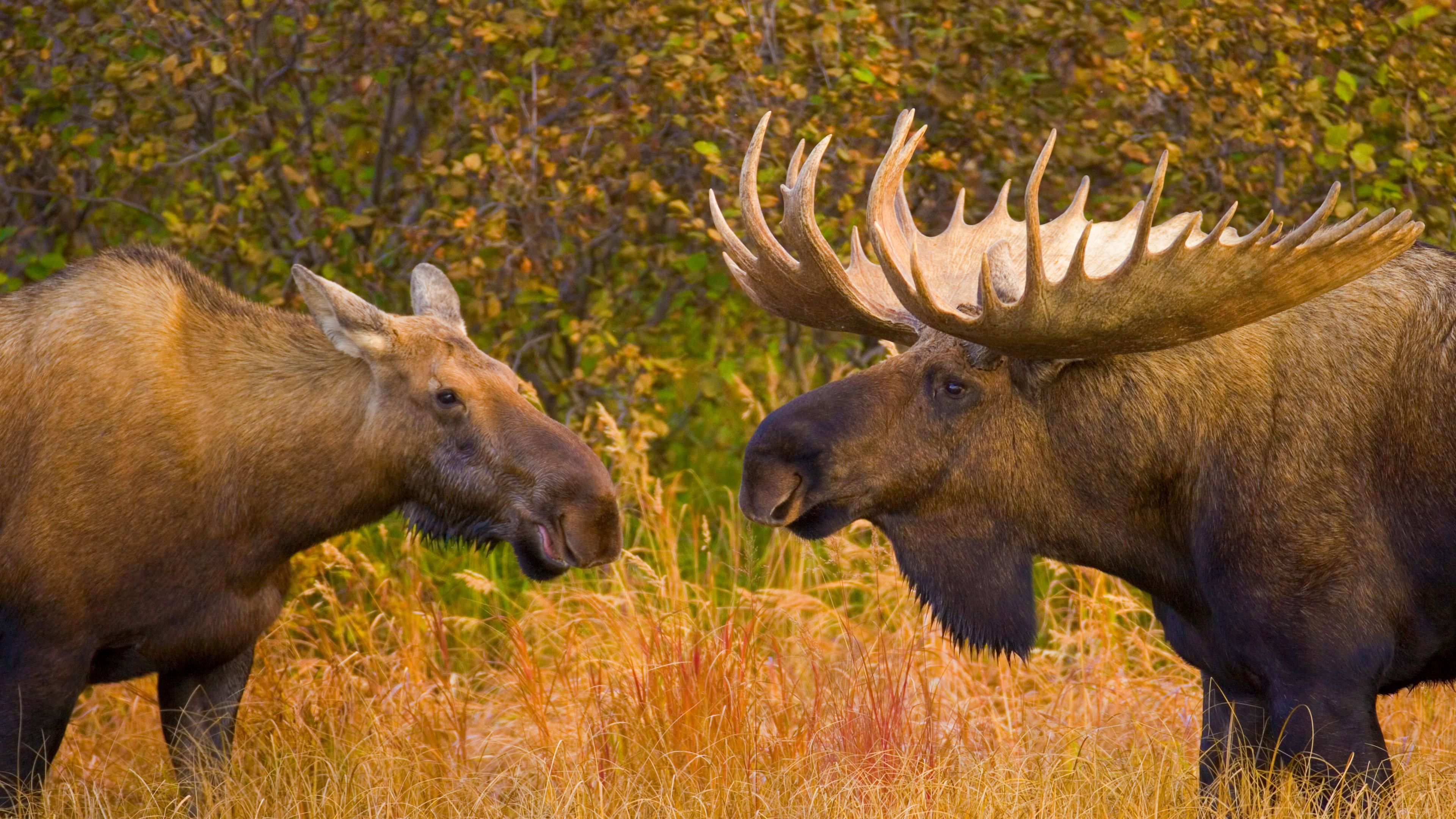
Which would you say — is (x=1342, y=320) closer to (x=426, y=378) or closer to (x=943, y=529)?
(x=943, y=529)

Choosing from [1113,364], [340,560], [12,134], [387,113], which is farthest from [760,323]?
[1113,364]

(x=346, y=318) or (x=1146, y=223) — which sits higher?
(x=1146, y=223)

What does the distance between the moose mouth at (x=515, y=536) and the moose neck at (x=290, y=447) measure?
0.10 metres

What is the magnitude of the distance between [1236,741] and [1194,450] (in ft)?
2.60

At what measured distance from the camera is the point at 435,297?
5113 millimetres

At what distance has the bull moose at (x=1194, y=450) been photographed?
147 inches

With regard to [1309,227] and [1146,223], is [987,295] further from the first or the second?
[1309,227]

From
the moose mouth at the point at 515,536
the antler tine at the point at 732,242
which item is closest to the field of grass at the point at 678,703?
the moose mouth at the point at 515,536

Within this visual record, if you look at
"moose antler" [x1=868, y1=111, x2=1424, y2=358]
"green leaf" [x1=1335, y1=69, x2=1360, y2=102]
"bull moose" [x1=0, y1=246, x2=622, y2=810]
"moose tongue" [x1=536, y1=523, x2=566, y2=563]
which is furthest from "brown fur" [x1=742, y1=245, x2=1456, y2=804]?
"green leaf" [x1=1335, y1=69, x2=1360, y2=102]

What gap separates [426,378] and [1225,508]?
6.84ft

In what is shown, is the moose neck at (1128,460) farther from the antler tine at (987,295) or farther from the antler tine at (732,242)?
the antler tine at (732,242)

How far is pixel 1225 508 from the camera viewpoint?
3844mm

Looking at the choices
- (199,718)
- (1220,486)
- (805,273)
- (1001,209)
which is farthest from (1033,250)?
(199,718)

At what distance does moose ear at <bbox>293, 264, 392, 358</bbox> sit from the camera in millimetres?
4602
